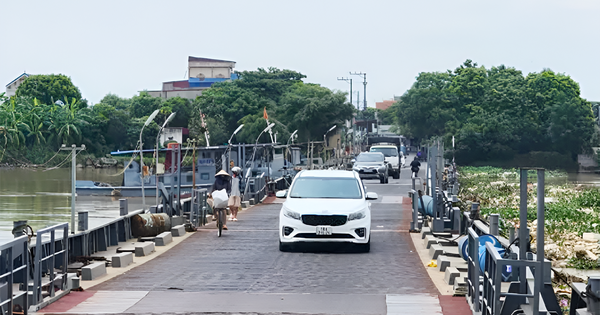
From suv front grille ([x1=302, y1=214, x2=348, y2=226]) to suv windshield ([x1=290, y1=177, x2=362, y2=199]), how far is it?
3.45 feet

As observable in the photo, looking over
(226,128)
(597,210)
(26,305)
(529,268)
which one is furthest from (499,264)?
(226,128)

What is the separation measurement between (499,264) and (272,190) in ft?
91.2

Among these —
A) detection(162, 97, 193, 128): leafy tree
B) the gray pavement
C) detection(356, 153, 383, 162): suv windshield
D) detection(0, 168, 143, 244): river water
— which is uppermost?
detection(162, 97, 193, 128): leafy tree

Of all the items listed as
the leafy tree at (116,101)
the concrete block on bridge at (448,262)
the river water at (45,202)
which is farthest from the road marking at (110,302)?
the leafy tree at (116,101)

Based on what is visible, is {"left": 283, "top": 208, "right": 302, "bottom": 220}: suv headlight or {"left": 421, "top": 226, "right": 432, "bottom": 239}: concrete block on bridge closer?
{"left": 283, "top": 208, "right": 302, "bottom": 220}: suv headlight

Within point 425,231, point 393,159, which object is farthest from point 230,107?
point 425,231

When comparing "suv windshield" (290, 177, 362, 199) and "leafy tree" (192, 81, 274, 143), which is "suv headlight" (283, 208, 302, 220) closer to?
"suv windshield" (290, 177, 362, 199)

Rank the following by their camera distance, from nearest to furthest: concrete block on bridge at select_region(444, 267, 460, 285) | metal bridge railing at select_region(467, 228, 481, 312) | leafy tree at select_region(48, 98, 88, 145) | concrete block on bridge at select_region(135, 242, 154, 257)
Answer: metal bridge railing at select_region(467, 228, 481, 312)
concrete block on bridge at select_region(444, 267, 460, 285)
concrete block on bridge at select_region(135, 242, 154, 257)
leafy tree at select_region(48, 98, 88, 145)

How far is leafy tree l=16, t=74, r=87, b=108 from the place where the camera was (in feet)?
312

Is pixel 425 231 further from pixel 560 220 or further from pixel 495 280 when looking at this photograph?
pixel 495 280

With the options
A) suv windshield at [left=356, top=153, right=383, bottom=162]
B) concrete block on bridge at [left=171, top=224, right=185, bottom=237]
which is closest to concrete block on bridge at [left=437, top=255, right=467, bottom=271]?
concrete block on bridge at [left=171, top=224, right=185, bottom=237]

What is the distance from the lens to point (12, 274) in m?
8.09

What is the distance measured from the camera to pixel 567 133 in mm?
70188

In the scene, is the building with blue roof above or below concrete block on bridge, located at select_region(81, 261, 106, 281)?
above
